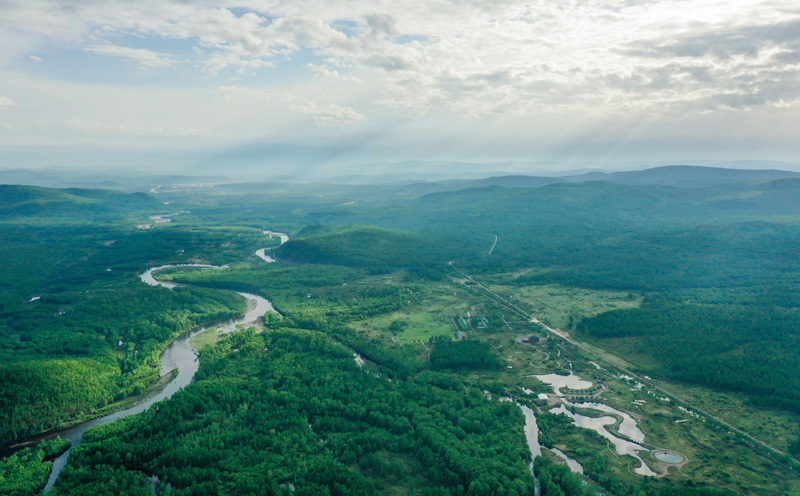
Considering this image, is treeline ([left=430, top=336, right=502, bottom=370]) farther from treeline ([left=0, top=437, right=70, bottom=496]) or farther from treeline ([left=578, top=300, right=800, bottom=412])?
treeline ([left=0, top=437, right=70, bottom=496])

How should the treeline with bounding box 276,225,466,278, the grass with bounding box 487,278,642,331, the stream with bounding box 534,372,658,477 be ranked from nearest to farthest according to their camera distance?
the stream with bounding box 534,372,658,477, the grass with bounding box 487,278,642,331, the treeline with bounding box 276,225,466,278

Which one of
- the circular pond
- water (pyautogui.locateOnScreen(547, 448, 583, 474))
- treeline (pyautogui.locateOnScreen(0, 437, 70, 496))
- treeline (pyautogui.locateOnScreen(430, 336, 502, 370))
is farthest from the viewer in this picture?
treeline (pyautogui.locateOnScreen(430, 336, 502, 370))

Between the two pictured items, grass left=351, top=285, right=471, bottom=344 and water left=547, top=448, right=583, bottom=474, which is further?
grass left=351, top=285, right=471, bottom=344

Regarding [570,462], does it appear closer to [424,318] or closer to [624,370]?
[624,370]

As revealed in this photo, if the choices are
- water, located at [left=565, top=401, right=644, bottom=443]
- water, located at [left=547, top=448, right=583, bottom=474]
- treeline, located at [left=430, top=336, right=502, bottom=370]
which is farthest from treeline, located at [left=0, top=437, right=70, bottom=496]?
water, located at [left=565, top=401, right=644, bottom=443]

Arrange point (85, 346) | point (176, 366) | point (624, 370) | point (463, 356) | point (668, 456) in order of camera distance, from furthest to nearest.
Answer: point (85, 346) < point (176, 366) < point (463, 356) < point (624, 370) < point (668, 456)

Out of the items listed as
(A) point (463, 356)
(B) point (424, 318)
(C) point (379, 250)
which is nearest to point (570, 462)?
(A) point (463, 356)

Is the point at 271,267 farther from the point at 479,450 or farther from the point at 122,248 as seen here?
the point at 479,450
